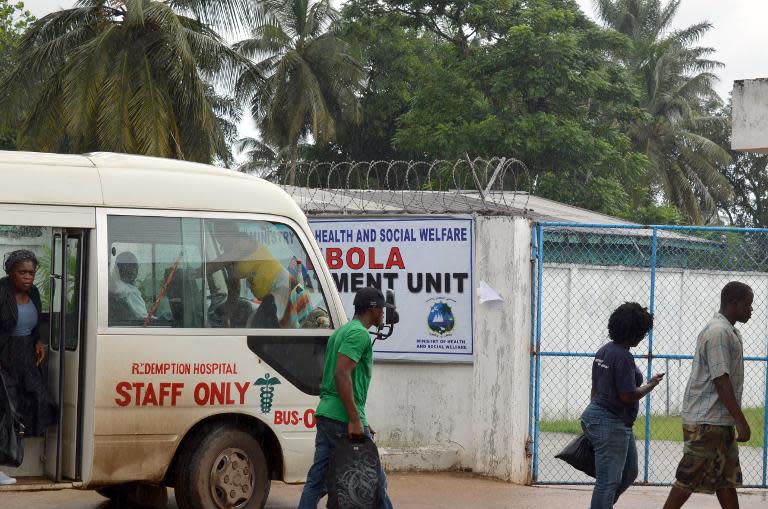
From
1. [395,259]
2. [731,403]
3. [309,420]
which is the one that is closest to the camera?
[731,403]

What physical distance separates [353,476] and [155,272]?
2150mm

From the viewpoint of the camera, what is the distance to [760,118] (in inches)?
398

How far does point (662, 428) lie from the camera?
1611 centimetres

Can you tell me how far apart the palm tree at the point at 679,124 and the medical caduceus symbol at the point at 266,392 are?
35433mm

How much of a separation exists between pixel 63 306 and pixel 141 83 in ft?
56.7

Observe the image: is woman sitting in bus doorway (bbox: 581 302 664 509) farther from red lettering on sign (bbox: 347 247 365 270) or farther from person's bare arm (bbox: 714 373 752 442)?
red lettering on sign (bbox: 347 247 365 270)

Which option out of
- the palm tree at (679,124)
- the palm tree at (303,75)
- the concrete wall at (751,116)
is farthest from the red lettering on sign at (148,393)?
the palm tree at (679,124)

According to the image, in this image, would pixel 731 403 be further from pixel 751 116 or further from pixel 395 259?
pixel 395 259

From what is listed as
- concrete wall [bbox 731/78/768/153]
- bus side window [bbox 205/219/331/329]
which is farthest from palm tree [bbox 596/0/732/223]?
bus side window [bbox 205/219/331/329]

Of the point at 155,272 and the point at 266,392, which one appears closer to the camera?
the point at 155,272

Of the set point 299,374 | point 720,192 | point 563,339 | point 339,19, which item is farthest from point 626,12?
point 299,374

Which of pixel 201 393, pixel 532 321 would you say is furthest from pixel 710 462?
pixel 201 393

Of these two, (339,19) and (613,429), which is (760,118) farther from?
(339,19)

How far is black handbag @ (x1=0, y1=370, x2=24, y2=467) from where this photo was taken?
7.32 metres
